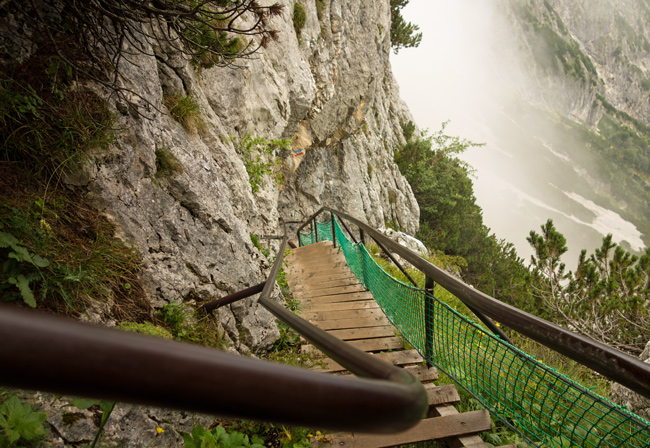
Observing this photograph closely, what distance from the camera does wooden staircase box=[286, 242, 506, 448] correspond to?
221 centimetres

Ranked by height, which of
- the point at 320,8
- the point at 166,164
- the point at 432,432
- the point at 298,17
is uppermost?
the point at 320,8

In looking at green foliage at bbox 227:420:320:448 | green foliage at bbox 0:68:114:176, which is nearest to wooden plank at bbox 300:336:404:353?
green foliage at bbox 227:420:320:448

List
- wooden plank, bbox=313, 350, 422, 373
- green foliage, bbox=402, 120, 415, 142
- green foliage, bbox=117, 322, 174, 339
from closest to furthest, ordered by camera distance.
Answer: green foliage, bbox=117, 322, 174, 339 < wooden plank, bbox=313, 350, 422, 373 < green foliage, bbox=402, 120, 415, 142

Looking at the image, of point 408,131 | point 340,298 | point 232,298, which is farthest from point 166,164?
point 408,131

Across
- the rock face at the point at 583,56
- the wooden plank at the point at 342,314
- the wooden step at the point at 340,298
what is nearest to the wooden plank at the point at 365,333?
the wooden plank at the point at 342,314

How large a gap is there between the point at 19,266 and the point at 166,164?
1768mm

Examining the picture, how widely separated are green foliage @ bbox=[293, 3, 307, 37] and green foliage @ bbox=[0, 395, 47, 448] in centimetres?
1082

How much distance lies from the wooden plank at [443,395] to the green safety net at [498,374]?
0.43ft

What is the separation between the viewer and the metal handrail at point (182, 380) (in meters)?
0.36

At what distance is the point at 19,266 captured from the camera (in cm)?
189

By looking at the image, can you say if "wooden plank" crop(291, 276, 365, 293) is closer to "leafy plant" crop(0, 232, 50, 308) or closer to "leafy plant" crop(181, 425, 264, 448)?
"leafy plant" crop(181, 425, 264, 448)

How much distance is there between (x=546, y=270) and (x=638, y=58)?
134376mm

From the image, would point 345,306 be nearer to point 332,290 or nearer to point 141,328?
point 332,290

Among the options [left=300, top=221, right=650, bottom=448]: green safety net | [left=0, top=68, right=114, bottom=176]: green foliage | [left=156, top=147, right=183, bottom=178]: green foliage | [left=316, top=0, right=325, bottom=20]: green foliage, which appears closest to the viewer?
[left=300, top=221, right=650, bottom=448]: green safety net
